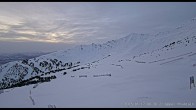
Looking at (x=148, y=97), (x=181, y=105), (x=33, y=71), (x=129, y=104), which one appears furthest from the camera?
(x=33, y=71)

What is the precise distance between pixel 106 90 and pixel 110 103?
8.21 ft

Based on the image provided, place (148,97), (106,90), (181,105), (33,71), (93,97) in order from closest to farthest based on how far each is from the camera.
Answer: (181,105)
(148,97)
(93,97)
(106,90)
(33,71)

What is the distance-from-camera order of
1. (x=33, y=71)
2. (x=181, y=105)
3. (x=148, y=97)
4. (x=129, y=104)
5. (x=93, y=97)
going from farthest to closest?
(x=33, y=71), (x=93, y=97), (x=148, y=97), (x=129, y=104), (x=181, y=105)

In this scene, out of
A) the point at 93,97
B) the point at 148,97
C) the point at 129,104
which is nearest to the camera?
the point at 129,104

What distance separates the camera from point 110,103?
8.36 m

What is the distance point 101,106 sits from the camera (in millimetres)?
8023

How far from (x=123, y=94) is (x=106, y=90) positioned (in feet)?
4.65

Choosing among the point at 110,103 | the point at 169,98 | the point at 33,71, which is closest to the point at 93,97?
the point at 110,103

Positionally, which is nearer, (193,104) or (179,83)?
(193,104)

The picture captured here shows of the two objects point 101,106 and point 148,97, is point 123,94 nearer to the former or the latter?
point 148,97

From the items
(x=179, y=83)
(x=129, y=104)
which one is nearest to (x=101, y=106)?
(x=129, y=104)

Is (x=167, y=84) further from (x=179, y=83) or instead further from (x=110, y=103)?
(x=110, y=103)

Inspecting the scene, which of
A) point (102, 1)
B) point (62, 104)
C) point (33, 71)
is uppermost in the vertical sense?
point (102, 1)

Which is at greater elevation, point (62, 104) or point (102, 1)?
point (102, 1)
